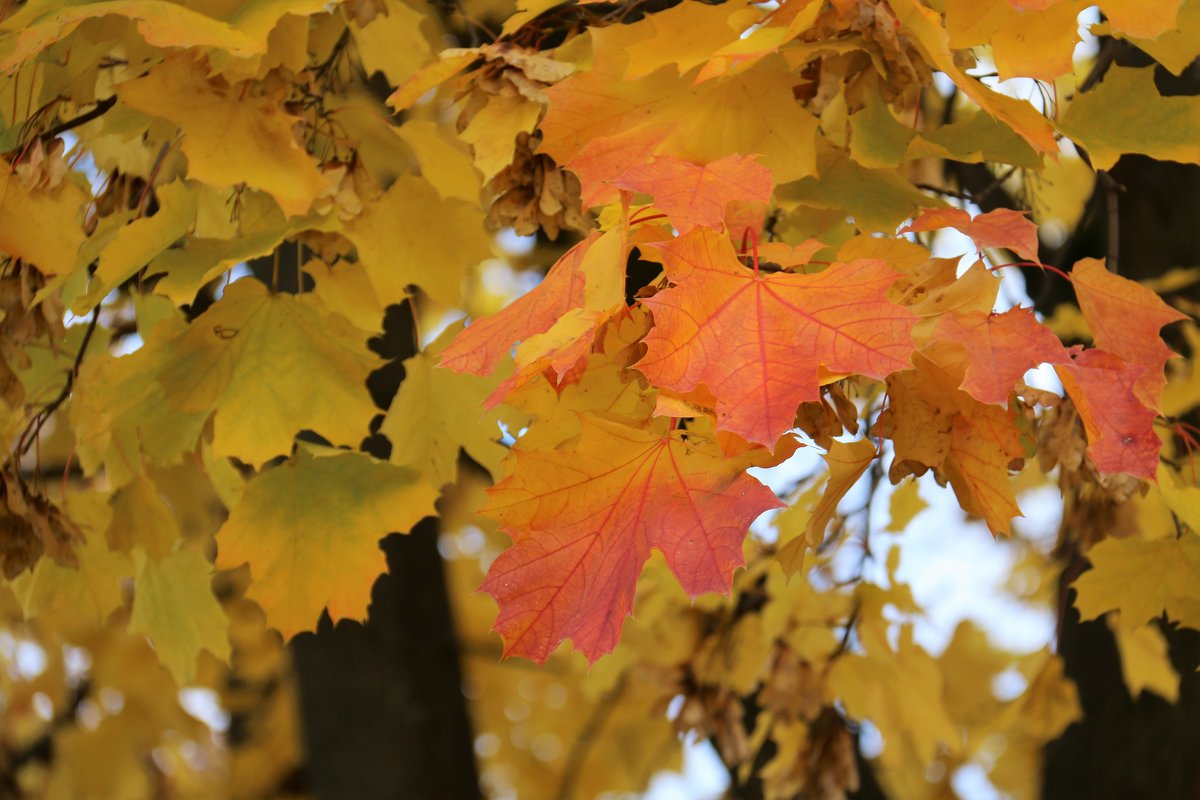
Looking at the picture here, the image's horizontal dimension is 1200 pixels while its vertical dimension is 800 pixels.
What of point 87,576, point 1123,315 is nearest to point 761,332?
point 1123,315

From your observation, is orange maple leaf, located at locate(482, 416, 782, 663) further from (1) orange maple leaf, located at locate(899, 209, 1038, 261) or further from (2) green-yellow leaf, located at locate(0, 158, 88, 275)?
(2) green-yellow leaf, located at locate(0, 158, 88, 275)

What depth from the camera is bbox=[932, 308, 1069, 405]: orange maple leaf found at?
3.72 feet

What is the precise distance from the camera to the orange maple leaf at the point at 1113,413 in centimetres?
118

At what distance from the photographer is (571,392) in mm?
1409

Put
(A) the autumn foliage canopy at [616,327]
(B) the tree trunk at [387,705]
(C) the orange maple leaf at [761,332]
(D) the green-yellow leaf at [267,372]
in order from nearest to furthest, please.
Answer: (C) the orange maple leaf at [761,332], (A) the autumn foliage canopy at [616,327], (D) the green-yellow leaf at [267,372], (B) the tree trunk at [387,705]

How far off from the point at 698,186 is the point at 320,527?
820mm

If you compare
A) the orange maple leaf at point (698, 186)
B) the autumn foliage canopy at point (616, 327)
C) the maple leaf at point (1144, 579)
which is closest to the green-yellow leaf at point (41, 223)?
the autumn foliage canopy at point (616, 327)

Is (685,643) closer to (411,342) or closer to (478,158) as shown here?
(411,342)

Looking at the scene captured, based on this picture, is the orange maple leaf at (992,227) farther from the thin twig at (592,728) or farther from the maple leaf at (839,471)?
the thin twig at (592,728)

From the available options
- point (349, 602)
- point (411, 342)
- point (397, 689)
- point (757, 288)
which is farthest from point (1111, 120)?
point (397, 689)

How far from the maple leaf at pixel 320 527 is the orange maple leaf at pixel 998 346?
0.84m

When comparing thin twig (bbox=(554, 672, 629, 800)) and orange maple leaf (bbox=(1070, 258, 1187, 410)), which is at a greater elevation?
orange maple leaf (bbox=(1070, 258, 1187, 410))

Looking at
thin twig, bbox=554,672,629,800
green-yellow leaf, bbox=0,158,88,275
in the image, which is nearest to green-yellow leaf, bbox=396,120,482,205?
green-yellow leaf, bbox=0,158,88,275

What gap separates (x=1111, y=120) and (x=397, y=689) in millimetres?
2434
